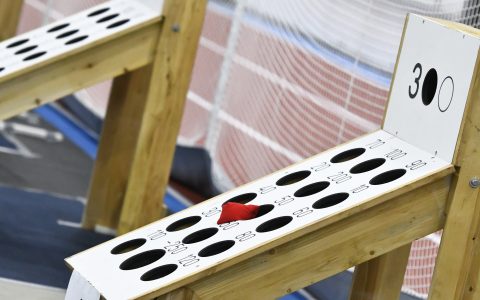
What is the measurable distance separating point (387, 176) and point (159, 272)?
2.28 feet

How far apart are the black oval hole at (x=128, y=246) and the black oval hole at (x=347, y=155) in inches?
24.3

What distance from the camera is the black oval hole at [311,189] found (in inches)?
A: 128

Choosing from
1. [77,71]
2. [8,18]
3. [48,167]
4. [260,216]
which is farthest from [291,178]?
[8,18]

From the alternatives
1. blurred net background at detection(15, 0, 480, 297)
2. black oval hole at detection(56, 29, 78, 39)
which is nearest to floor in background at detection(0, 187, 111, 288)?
black oval hole at detection(56, 29, 78, 39)

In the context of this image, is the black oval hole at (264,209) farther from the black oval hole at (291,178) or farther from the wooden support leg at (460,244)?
the wooden support leg at (460,244)

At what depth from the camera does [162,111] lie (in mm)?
5426

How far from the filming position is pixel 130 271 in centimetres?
309

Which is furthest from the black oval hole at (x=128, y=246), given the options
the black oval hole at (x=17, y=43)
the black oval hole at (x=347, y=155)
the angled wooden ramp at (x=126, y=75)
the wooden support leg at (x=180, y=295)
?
the black oval hole at (x=17, y=43)

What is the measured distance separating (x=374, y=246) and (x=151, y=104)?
2.46m

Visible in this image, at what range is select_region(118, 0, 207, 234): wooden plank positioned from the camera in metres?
5.36

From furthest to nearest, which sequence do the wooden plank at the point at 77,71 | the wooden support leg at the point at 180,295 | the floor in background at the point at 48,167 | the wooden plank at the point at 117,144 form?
the floor in background at the point at 48,167 < the wooden plank at the point at 117,144 < the wooden plank at the point at 77,71 < the wooden support leg at the point at 180,295

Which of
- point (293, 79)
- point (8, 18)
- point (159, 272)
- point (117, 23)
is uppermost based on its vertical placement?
point (117, 23)

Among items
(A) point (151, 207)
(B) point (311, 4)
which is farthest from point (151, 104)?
(B) point (311, 4)

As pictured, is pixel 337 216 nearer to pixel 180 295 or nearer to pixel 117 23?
pixel 180 295
